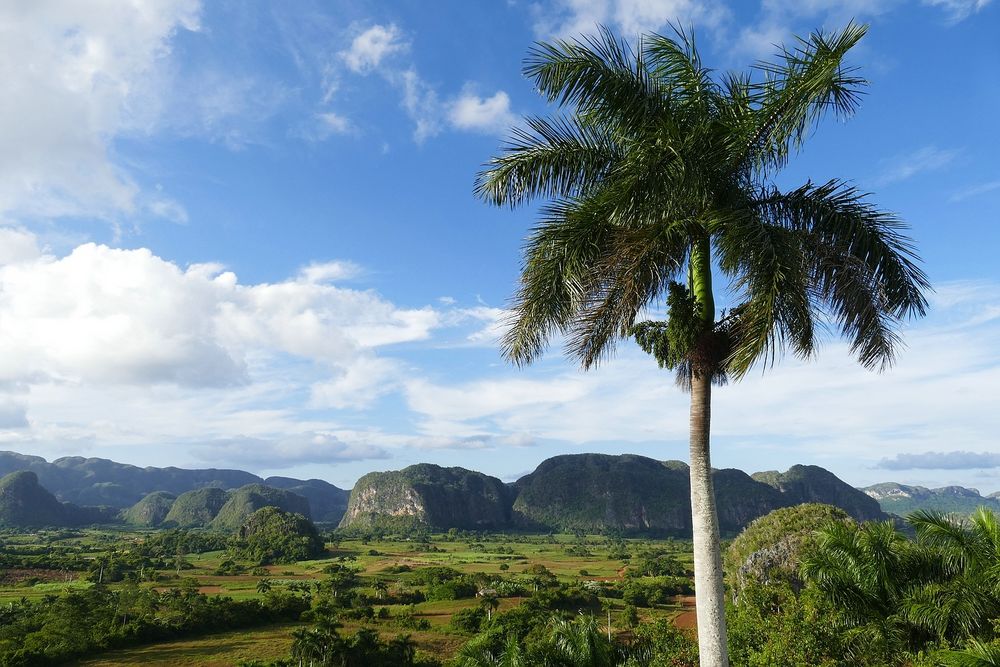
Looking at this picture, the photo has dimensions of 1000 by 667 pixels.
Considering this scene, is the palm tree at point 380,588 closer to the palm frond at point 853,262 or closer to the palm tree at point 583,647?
the palm tree at point 583,647

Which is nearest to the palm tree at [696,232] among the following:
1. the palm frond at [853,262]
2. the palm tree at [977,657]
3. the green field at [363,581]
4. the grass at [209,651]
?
the palm frond at [853,262]

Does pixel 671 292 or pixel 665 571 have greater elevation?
pixel 671 292

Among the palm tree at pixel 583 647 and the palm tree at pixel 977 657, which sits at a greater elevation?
the palm tree at pixel 977 657

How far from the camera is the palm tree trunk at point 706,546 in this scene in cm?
717

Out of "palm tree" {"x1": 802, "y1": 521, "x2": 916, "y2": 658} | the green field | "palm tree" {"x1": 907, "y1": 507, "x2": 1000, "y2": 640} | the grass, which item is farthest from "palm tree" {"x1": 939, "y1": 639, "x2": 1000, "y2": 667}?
the grass

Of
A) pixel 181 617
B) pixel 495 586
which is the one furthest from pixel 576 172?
pixel 495 586

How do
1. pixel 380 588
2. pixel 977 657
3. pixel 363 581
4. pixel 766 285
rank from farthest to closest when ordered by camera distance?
pixel 363 581 → pixel 380 588 → pixel 977 657 → pixel 766 285

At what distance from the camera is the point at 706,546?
7348 mm

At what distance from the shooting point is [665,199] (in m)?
7.22

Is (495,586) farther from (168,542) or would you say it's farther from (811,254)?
(168,542)

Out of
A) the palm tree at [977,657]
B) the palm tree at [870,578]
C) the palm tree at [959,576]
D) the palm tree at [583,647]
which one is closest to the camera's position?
the palm tree at [977,657]

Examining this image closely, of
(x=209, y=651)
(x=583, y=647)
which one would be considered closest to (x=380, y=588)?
(x=209, y=651)

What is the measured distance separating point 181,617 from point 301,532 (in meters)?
75.8

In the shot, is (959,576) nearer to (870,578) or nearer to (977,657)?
(870,578)
